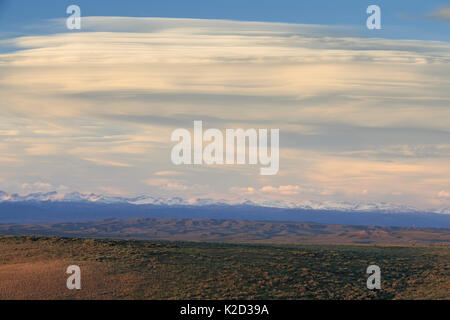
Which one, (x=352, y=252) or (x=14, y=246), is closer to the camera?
(x=14, y=246)

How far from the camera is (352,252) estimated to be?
73.4 m

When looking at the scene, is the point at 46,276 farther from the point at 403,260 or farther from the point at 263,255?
the point at 403,260

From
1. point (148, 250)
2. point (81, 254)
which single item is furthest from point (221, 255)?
point (81, 254)

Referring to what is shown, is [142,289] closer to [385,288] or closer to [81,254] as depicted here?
[81,254]

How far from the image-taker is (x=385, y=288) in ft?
182

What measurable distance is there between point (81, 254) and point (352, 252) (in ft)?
110
